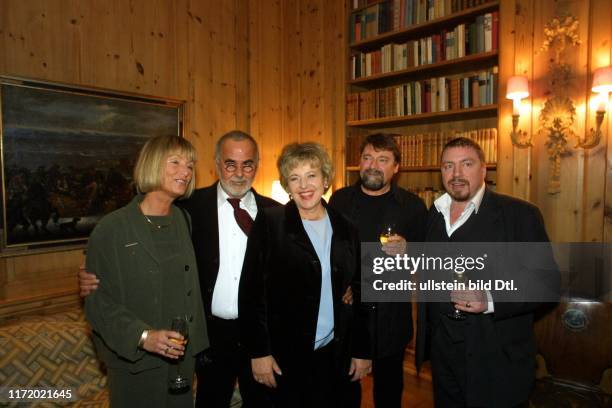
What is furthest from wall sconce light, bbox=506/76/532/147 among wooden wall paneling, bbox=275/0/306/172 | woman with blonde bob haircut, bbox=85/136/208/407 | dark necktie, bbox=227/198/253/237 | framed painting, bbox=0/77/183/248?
framed painting, bbox=0/77/183/248

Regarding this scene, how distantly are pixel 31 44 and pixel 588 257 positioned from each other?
4.32m

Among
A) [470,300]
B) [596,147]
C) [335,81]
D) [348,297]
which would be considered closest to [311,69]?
[335,81]

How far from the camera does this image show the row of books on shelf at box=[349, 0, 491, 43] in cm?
352

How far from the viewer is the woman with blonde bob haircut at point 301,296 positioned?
5.30ft

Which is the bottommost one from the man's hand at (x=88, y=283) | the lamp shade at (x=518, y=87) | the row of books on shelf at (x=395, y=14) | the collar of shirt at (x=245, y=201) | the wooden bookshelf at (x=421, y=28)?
the man's hand at (x=88, y=283)

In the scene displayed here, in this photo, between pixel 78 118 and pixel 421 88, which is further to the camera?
pixel 421 88

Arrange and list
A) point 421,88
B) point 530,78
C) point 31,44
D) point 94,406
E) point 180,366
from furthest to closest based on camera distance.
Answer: point 421,88
point 530,78
point 31,44
point 94,406
point 180,366

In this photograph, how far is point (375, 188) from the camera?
2.25 metres

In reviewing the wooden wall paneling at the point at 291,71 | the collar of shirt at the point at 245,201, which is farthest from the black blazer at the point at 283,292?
the wooden wall paneling at the point at 291,71

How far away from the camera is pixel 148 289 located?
153 cm

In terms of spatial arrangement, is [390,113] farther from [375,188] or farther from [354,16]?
[375,188]

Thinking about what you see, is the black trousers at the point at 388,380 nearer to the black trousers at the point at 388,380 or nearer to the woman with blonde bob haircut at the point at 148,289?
the black trousers at the point at 388,380

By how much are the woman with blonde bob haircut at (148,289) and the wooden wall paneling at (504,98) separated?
2582 mm

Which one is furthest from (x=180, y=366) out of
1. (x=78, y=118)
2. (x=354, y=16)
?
(x=354, y=16)
